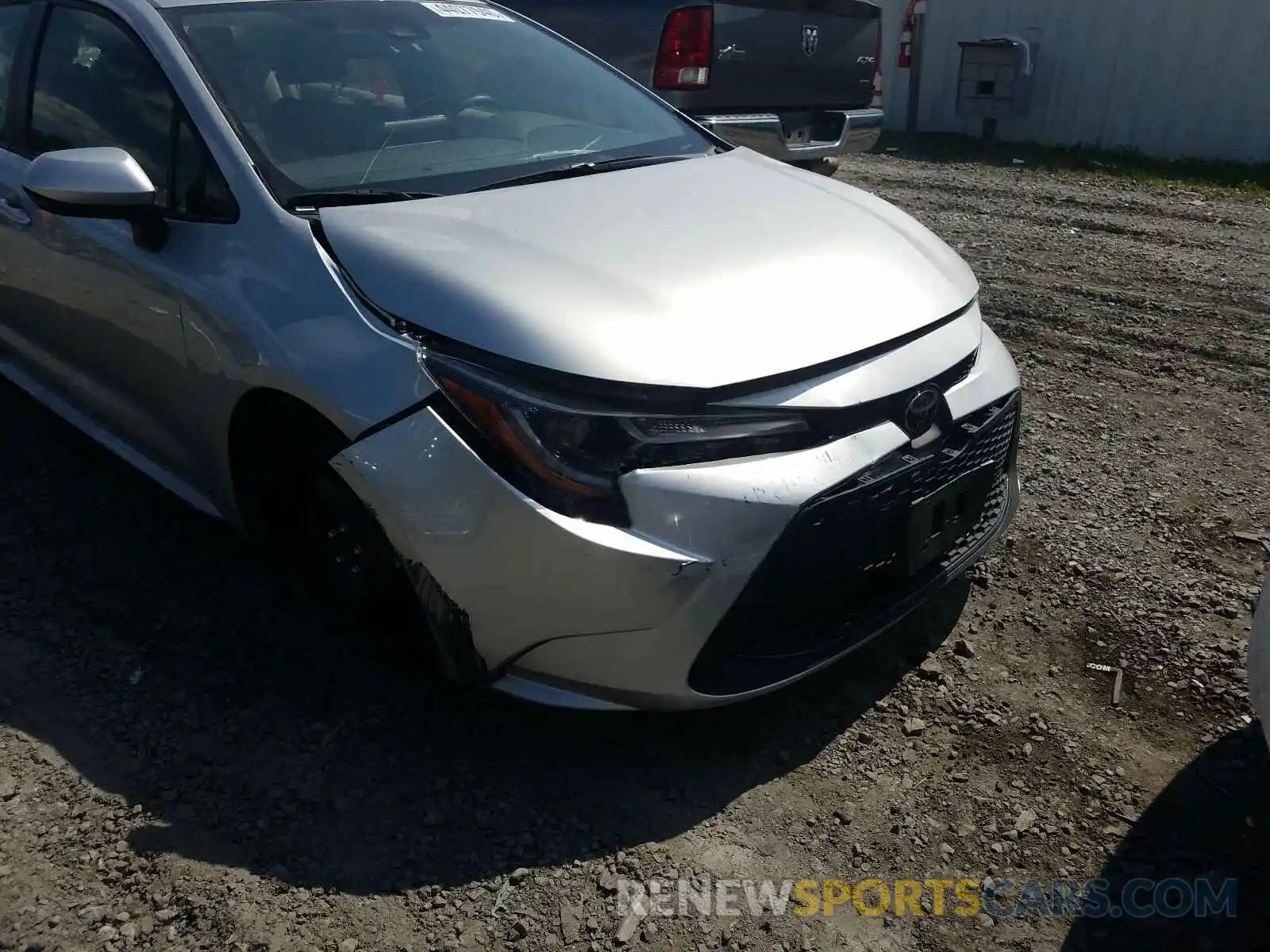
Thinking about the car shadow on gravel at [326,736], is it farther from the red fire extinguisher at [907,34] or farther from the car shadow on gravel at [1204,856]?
the red fire extinguisher at [907,34]

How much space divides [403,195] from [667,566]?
3.98ft

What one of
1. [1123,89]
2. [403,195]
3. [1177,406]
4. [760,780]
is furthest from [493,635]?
[1123,89]

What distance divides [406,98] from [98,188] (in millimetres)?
856

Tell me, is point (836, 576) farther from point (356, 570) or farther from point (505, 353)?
A: point (356, 570)

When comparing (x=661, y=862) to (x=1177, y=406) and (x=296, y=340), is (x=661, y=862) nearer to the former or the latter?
(x=296, y=340)

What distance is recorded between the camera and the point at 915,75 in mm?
11375

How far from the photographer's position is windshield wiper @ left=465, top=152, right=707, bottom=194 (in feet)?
9.46

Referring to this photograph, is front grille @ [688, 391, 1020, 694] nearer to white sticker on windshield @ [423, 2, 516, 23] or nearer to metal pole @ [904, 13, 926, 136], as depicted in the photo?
white sticker on windshield @ [423, 2, 516, 23]

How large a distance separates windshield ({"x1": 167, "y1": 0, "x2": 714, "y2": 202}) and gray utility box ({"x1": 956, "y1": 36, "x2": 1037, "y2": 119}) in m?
8.01

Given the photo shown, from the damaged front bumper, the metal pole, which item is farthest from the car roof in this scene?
the metal pole

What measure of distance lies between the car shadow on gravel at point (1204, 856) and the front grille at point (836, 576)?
67 cm

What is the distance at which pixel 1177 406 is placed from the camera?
14.0 feet

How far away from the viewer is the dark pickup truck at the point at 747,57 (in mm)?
5988

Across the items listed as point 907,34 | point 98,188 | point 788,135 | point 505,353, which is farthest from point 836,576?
point 907,34
